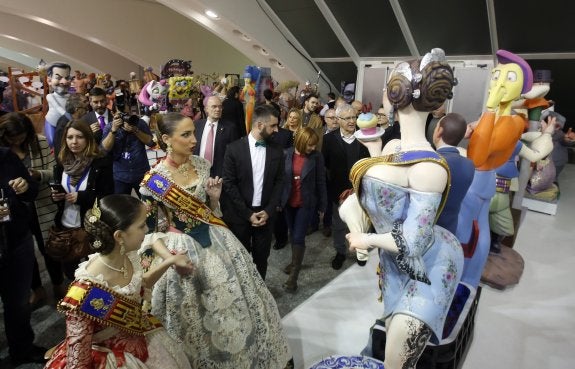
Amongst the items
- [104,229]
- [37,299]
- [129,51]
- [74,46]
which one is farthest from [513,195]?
[74,46]

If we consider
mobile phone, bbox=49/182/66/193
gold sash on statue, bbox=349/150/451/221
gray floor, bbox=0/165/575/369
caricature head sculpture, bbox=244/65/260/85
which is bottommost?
gray floor, bbox=0/165/575/369

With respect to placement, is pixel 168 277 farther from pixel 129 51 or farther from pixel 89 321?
pixel 129 51

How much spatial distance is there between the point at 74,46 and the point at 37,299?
1367 cm

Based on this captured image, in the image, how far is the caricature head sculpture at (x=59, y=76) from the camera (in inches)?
156

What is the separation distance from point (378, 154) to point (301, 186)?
6.03 feet

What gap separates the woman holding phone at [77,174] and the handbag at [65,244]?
0.13 metres

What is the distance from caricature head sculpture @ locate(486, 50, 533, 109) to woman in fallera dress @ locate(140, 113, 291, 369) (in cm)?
195

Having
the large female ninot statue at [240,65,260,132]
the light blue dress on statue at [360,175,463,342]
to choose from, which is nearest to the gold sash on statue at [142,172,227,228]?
the light blue dress on statue at [360,175,463,342]

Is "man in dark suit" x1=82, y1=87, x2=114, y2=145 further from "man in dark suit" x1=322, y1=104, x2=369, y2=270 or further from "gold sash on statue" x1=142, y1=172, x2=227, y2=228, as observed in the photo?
"man in dark suit" x1=322, y1=104, x2=369, y2=270

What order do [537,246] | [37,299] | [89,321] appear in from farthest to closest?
[537,246], [37,299], [89,321]

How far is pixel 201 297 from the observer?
2088 mm

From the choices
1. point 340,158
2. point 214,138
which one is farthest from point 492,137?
point 214,138

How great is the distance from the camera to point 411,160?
4.95ft

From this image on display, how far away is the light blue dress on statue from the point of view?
1491 mm
